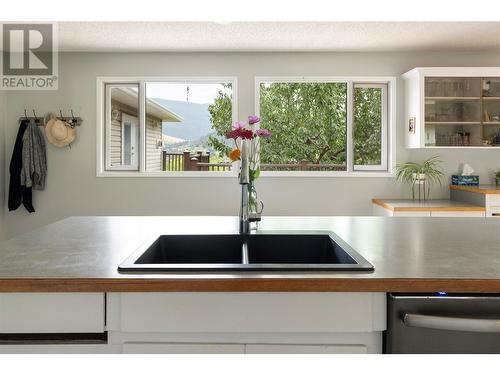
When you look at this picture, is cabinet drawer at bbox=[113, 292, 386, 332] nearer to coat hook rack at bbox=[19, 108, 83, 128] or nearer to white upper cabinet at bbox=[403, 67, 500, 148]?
white upper cabinet at bbox=[403, 67, 500, 148]

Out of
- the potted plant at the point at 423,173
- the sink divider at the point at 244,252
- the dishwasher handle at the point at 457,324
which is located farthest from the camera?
the potted plant at the point at 423,173

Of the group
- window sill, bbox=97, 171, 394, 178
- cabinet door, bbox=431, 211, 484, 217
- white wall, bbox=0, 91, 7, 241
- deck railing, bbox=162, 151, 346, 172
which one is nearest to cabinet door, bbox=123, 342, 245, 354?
cabinet door, bbox=431, 211, 484, 217

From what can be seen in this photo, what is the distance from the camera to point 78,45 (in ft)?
15.2

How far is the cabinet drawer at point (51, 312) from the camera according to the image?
42.3 inches

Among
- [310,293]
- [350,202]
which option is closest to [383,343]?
[310,293]

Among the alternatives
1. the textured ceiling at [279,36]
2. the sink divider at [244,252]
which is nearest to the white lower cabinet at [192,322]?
the sink divider at [244,252]

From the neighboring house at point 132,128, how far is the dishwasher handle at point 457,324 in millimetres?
4375

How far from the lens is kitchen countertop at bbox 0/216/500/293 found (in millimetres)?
1060

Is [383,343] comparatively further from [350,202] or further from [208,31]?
[350,202]

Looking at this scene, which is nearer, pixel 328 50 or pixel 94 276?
pixel 94 276

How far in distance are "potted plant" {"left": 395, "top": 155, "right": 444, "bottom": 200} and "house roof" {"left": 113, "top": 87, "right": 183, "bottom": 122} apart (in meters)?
2.48

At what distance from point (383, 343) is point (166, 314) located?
52cm

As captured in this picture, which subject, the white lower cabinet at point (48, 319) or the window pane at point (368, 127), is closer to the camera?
the white lower cabinet at point (48, 319)

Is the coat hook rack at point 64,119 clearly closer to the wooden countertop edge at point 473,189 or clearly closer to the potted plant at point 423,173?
the potted plant at point 423,173
